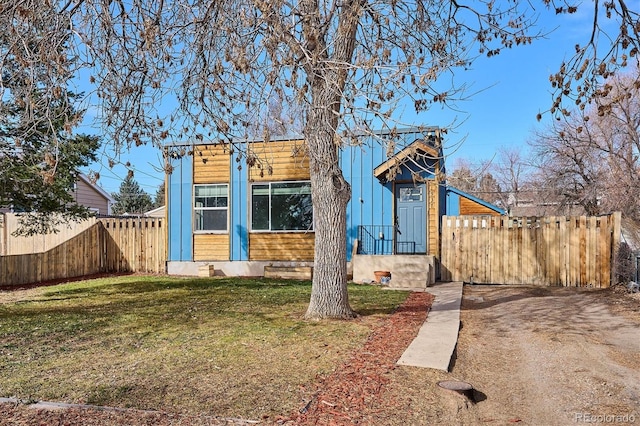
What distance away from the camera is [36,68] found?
5.91 metres

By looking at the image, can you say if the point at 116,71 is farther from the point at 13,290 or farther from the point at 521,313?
the point at 13,290

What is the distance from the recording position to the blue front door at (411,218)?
1248 cm

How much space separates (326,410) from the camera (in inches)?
137

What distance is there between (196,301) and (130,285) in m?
3.80

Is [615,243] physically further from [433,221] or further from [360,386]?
[360,386]

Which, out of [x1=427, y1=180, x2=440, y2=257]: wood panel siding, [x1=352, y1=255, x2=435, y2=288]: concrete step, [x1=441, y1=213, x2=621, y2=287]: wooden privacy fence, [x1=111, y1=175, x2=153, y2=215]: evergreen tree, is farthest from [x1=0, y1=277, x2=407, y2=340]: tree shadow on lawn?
[x1=111, y1=175, x2=153, y2=215]: evergreen tree

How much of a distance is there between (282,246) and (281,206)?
1188mm

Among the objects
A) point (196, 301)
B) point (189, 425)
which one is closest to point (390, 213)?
point (196, 301)

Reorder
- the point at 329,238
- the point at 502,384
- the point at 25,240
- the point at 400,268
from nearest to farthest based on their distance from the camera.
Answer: the point at 502,384, the point at 329,238, the point at 400,268, the point at 25,240

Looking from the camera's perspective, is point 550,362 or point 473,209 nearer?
point 550,362

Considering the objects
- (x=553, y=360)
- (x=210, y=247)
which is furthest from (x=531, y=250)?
(x=210, y=247)

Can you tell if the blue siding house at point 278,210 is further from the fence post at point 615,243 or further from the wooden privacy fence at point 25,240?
the wooden privacy fence at point 25,240

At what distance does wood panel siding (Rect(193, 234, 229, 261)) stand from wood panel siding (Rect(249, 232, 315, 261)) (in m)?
0.91

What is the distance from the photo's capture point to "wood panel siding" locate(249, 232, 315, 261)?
1320cm
